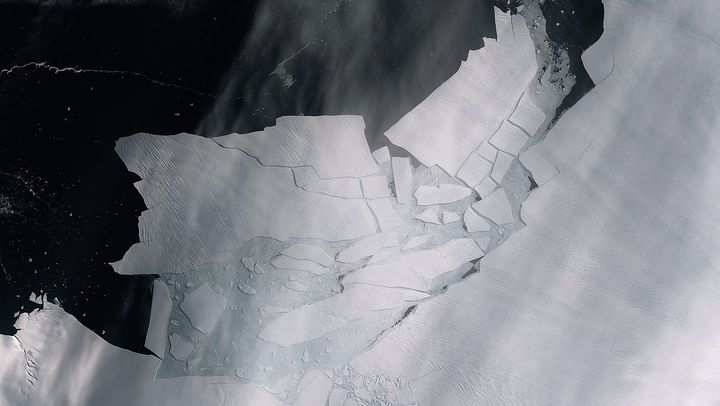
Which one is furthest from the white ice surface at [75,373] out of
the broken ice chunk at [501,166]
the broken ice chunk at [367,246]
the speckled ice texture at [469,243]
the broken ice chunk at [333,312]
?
Answer: the broken ice chunk at [501,166]

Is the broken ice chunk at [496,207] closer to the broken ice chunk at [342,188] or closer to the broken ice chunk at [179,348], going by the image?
the broken ice chunk at [342,188]

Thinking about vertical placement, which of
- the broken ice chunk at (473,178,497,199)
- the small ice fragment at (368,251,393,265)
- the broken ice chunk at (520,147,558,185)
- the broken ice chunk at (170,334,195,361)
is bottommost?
the broken ice chunk at (170,334,195,361)

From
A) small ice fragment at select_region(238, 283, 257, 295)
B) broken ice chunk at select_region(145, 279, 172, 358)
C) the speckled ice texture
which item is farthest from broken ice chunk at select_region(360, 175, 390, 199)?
broken ice chunk at select_region(145, 279, 172, 358)

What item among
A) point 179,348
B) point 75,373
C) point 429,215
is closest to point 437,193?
point 429,215

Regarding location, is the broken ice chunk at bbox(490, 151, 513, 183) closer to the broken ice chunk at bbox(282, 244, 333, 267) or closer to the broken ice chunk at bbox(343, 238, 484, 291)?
the broken ice chunk at bbox(343, 238, 484, 291)

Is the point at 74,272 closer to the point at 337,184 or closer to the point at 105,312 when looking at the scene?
the point at 105,312

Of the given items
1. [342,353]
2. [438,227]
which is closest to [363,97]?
[438,227]

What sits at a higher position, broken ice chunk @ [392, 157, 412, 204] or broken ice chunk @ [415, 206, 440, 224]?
broken ice chunk @ [392, 157, 412, 204]
